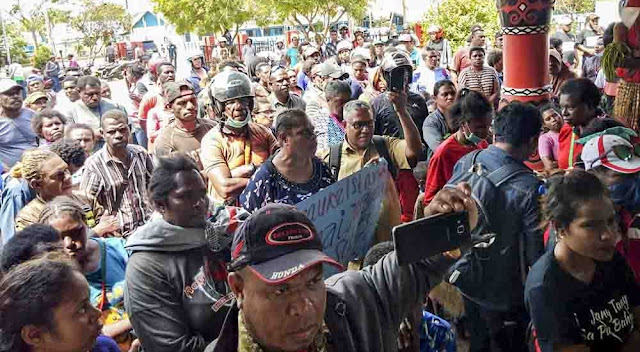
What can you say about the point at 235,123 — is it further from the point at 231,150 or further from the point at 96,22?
the point at 96,22

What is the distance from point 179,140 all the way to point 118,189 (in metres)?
0.74

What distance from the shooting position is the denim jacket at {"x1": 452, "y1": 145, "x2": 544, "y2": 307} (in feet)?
11.1

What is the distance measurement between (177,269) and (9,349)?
647mm

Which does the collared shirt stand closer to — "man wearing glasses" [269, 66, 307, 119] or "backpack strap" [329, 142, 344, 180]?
"backpack strap" [329, 142, 344, 180]

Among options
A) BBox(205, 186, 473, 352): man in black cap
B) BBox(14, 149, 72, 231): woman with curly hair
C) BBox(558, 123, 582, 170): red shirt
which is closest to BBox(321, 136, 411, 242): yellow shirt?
BBox(558, 123, 582, 170): red shirt

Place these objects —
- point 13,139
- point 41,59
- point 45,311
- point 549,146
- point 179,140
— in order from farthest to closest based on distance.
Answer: point 41,59, point 13,139, point 549,146, point 179,140, point 45,311

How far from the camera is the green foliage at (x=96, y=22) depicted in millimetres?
53688

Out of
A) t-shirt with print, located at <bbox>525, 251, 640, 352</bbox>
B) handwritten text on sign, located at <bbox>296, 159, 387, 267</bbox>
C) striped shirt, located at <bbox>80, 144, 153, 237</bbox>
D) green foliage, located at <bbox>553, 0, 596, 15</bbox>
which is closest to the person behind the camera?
t-shirt with print, located at <bbox>525, 251, 640, 352</bbox>

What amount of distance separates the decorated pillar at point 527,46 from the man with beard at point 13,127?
4.71 metres

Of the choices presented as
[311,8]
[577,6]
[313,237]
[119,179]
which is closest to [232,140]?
[119,179]

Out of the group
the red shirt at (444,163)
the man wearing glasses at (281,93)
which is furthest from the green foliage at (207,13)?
the red shirt at (444,163)

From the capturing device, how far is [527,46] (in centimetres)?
661

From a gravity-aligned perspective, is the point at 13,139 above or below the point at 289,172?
below

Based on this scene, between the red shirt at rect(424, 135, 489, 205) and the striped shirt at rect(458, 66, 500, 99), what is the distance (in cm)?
426
